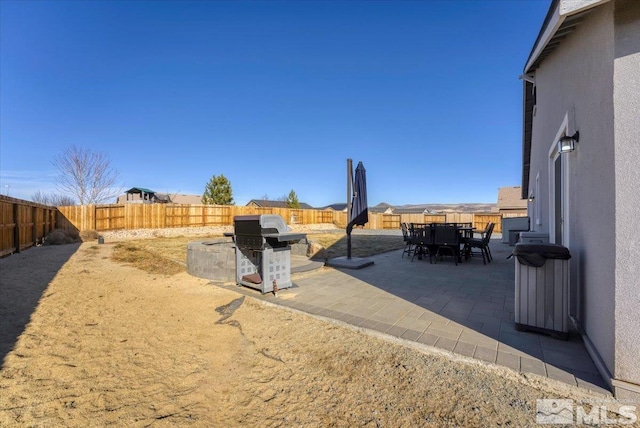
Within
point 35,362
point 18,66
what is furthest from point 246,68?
point 35,362

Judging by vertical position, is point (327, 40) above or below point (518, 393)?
above

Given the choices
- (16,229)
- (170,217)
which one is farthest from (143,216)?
(16,229)

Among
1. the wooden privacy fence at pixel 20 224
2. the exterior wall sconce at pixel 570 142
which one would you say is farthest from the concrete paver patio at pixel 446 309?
the wooden privacy fence at pixel 20 224

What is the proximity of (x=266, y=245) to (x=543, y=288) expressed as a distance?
11.6 feet

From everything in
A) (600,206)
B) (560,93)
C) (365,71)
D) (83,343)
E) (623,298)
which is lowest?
(83,343)

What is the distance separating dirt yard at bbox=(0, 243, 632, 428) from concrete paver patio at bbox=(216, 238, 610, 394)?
23cm

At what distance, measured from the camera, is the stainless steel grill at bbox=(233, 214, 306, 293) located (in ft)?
14.1

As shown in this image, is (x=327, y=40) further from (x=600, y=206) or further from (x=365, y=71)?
(x=600, y=206)

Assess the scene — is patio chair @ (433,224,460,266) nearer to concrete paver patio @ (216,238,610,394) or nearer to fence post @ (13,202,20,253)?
concrete paver patio @ (216,238,610,394)

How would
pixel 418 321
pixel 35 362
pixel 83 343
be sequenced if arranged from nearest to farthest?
pixel 35 362, pixel 83 343, pixel 418 321

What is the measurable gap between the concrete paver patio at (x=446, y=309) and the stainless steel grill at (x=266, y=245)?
0.60 feet

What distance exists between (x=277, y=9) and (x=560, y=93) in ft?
29.4

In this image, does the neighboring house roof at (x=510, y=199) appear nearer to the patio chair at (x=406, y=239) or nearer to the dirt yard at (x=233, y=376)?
the patio chair at (x=406, y=239)

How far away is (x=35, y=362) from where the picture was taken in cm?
242
